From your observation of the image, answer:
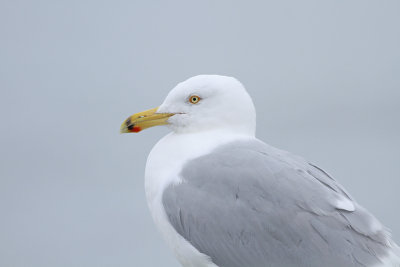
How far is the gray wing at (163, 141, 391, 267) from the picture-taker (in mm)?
3156

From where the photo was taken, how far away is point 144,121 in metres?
3.73

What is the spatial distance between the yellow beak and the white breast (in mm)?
125

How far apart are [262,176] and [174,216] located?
1.64ft

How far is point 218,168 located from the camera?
335cm

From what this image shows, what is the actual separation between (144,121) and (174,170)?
16.5 inches

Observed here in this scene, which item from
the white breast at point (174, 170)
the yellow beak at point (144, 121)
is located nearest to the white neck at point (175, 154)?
the white breast at point (174, 170)

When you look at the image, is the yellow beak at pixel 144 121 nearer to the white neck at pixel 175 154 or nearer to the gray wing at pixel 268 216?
the white neck at pixel 175 154

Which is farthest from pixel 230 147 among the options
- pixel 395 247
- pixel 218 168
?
pixel 395 247

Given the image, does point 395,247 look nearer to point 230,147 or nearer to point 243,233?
point 243,233

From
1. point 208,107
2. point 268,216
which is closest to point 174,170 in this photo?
point 208,107

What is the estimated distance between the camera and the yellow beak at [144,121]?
3.68 m

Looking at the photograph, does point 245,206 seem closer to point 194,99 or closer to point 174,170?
point 174,170

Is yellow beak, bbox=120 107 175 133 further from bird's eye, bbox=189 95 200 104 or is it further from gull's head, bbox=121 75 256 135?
bird's eye, bbox=189 95 200 104

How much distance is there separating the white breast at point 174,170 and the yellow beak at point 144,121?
125 mm
